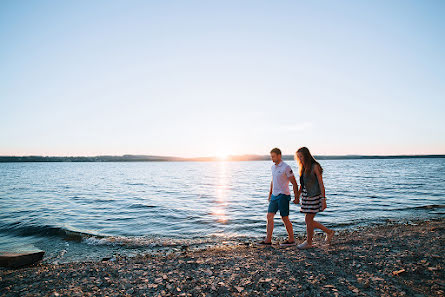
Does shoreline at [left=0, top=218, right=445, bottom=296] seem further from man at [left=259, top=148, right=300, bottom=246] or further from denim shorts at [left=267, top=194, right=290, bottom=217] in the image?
man at [left=259, top=148, right=300, bottom=246]

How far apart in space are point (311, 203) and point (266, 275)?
248 cm

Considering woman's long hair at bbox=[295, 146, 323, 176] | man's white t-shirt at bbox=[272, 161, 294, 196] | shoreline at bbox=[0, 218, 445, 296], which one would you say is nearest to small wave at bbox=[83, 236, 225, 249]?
shoreline at bbox=[0, 218, 445, 296]

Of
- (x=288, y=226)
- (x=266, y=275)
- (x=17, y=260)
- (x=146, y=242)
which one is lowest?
(x=146, y=242)

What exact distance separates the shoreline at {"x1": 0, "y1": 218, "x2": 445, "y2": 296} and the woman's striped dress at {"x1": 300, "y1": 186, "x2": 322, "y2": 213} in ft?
3.89

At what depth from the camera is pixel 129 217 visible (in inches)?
554

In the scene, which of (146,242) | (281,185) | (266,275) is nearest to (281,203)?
(281,185)

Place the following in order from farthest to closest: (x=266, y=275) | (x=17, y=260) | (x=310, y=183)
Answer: (x=310, y=183), (x=17, y=260), (x=266, y=275)

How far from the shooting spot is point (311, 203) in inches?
274

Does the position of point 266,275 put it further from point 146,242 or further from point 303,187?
point 146,242

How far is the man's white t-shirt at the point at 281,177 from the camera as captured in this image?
23.5 feet

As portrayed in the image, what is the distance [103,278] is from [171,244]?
3991 millimetres

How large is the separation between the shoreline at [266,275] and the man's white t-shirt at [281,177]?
174 centimetres

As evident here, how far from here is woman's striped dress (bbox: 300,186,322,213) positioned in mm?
6891

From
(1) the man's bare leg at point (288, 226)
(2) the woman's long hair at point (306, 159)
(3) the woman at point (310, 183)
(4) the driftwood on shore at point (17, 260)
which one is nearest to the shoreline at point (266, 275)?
(4) the driftwood on shore at point (17, 260)
